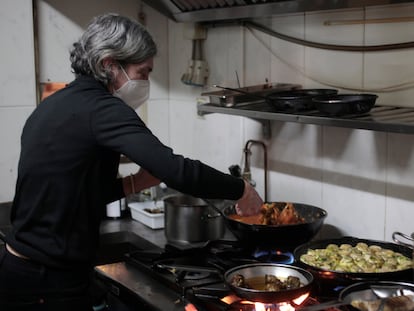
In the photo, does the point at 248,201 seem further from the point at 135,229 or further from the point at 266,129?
the point at 135,229

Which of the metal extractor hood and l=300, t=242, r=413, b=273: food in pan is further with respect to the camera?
the metal extractor hood

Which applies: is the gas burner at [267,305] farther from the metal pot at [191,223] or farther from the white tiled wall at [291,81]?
the metal pot at [191,223]

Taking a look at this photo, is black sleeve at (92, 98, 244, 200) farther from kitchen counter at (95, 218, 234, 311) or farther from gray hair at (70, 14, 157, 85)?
kitchen counter at (95, 218, 234, 311)

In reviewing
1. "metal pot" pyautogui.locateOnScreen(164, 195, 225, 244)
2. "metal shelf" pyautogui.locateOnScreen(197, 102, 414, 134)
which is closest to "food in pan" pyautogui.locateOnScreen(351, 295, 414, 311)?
"metal shelf" pyautogui.locateOnScreen(197, 102, 414, 134)

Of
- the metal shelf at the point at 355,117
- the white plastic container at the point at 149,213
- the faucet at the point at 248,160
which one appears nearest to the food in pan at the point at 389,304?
the metal shelf at the point at 355,117

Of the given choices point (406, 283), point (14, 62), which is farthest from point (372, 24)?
point (14, 62)

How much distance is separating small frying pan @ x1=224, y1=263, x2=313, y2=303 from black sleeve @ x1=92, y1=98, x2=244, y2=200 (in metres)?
0.24

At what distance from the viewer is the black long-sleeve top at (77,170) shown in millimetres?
1494

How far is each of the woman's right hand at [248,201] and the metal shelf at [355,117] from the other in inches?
10.0

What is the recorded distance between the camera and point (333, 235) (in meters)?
2.11

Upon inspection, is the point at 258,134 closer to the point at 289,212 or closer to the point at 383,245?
the point at 289,212

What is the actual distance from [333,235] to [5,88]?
4.58 ft

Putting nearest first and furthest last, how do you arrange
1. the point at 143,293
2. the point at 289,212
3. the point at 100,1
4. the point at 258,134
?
the point at 143,293, the point at 289,212, the point at 258,134, the point at 100,1

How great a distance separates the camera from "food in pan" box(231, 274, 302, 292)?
5.22ft
